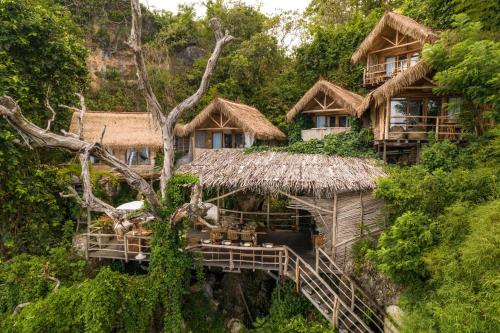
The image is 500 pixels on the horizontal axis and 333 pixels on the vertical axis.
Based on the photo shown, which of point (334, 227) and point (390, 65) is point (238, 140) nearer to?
point (334, 227)

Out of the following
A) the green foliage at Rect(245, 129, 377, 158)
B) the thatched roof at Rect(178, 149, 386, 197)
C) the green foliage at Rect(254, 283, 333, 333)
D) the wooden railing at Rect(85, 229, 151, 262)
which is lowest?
the green foliage at Rect(254, 283, 333, 333)

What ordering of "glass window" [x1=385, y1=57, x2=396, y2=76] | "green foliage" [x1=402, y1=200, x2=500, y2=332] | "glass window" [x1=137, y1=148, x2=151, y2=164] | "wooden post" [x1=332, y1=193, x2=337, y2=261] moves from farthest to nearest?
"glass window" [x1=137, y1=148, x2=151, y2=164] → "glass window" [x1=385, y1=57, x2=396, y2=76] → "wooden post" [x1=332, y1=193, x2=337, y2=261] → "green foliage" [x1=402, y1=200, x2=500, y2=332]

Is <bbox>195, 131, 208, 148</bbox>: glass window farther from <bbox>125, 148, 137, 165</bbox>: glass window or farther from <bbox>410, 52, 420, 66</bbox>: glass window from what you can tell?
<bbox>410, 52, 420, 66</bbox>: glass window

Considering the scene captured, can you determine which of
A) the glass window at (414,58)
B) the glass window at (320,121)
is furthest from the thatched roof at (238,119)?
the glass window at (414,58)

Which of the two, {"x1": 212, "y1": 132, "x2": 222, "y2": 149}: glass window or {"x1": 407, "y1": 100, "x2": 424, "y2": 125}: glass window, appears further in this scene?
{"x1": 212, "y1": 132, "x2": 222, "y2": 149}: glass window

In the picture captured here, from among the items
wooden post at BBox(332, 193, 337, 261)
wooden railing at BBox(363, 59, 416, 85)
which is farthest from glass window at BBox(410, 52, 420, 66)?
wooden post at BBox(332, 193, 337, 261)

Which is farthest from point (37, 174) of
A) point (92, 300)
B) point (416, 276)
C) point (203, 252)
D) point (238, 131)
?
point (416, 276)

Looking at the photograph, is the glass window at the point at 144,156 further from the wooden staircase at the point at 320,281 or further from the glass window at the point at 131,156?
the wooden staircase at the point at 320,281

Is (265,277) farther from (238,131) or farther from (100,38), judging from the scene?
(100,38)
